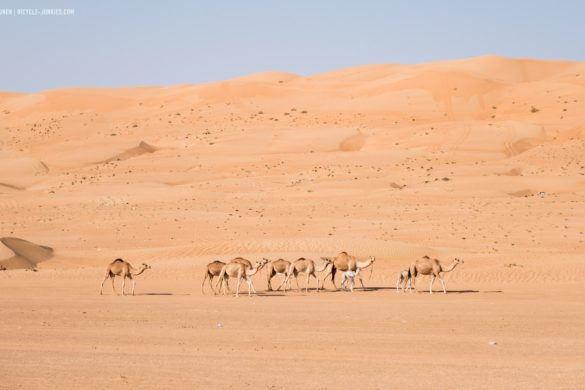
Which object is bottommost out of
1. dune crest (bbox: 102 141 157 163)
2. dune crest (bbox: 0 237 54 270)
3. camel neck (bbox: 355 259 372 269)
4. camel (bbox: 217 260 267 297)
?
camel (bbox: 217 260 267 297)

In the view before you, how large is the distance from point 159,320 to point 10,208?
30.4m

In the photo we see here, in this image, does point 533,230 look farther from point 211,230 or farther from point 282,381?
point 282,381

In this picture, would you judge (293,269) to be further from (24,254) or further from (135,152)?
(135,152)

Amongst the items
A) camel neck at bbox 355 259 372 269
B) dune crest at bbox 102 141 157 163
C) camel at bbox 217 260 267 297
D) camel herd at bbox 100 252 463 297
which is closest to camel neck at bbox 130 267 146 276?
camel herd at bbox 100 252 463 297

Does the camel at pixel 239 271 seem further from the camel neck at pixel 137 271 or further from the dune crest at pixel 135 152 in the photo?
the dune crest at pixel 135 152

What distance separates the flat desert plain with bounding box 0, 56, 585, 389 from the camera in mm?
12969

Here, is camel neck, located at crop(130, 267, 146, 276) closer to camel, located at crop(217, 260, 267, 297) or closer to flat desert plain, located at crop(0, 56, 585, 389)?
flat desert plain, located at crop(0, 56, 585, 389)

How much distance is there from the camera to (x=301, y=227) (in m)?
38.4

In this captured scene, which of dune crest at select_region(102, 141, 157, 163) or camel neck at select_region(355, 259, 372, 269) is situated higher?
dune crest at select_region(102, 141, 157, 163)

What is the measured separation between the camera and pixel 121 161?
6525 cm

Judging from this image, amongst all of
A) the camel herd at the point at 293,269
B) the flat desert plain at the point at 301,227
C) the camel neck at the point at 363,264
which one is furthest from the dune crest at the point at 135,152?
the camel neck at the point at 363,264

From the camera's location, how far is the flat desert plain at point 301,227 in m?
13.0

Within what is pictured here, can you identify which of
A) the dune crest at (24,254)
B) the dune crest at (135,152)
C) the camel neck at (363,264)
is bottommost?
the camel neck at (363,264)

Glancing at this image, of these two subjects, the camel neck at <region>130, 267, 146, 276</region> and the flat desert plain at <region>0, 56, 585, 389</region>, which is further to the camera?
the camel neck at <region>130, 267, 146, 276</region>
